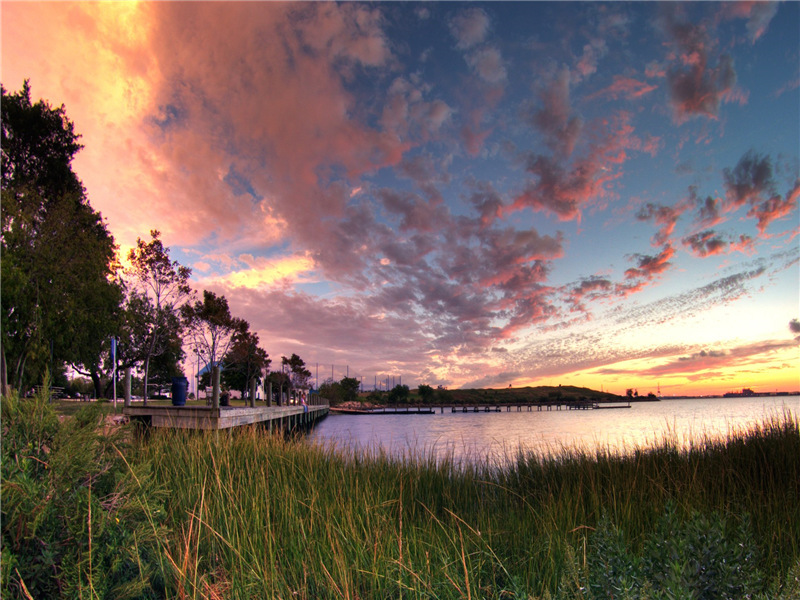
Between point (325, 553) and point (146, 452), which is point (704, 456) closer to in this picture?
point (325, 553)

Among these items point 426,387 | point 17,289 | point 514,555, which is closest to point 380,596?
point 514,555

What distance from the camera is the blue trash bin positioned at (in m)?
16.8

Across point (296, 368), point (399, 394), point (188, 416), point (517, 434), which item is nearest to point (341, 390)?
point (399, 394)

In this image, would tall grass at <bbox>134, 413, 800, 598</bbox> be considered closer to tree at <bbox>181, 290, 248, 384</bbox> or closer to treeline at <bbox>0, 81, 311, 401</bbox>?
treeline at <bbox>0, 81, 311, 401</bbox>

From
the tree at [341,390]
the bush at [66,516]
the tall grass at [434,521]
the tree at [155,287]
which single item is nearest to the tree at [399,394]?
the tree at [341,390]

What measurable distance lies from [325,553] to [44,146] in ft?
103

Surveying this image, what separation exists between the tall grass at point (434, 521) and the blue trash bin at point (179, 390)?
1100cm

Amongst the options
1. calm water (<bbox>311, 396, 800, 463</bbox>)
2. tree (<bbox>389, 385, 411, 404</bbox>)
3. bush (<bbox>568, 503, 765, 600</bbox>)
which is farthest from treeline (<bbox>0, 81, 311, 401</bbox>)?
tree (<bbox>389, 385, 411, 404</bbox>)

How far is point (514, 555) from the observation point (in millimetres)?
3539

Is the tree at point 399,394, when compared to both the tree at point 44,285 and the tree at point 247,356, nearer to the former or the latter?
the tree at point 247,356

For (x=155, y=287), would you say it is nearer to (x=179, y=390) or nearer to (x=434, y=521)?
(x=179, y=390)

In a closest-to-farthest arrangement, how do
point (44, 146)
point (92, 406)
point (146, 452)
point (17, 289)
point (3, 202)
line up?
1. point (92, 406)
2. point (146, 452)
3. point (17, 289)
4. point (3, 202)
5. point (44, 146)

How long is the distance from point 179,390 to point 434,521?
14.9m

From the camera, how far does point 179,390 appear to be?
664 inches
